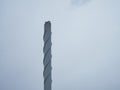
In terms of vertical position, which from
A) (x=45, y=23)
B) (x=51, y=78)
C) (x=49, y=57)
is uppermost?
(x=45, y=23)

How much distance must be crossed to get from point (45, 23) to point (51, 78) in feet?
24.5

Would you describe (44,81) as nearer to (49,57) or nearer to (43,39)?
(49,57)

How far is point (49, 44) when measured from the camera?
20469 mm

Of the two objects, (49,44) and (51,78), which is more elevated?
(49,44)

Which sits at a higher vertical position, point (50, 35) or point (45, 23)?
point (45, 23)

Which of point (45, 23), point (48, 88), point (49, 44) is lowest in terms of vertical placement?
point (48, 88)

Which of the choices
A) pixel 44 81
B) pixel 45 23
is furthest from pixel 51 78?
pixel 45 23

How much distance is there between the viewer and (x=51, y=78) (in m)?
20.4

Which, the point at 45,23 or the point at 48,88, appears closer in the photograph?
the point at 48,88

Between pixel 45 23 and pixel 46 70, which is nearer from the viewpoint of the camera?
pixel 46 70

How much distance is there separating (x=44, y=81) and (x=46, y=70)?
1449 millimetres

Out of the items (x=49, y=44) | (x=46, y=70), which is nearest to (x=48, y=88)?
(x=46, y=70)

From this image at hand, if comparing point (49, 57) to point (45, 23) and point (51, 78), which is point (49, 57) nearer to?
point (51, 78)

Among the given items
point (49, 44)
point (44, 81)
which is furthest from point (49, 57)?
point (44, 81)
